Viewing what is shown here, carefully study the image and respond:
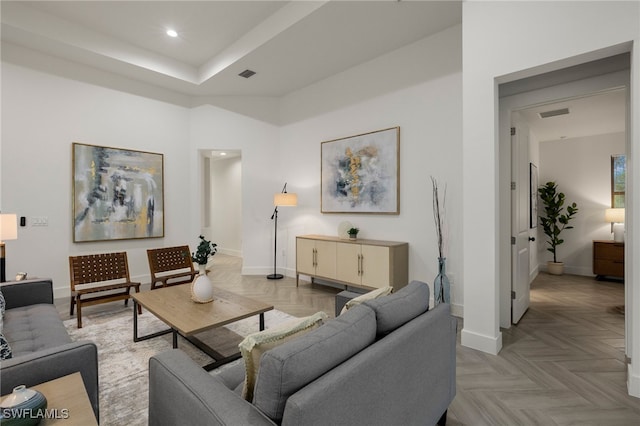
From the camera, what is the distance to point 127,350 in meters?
2.76

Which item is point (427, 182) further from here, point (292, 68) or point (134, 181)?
point (134, 181)

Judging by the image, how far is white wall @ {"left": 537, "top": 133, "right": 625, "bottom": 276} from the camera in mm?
5598

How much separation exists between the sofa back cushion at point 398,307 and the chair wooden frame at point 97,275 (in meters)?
3.16

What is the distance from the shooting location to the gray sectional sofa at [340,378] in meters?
0.99

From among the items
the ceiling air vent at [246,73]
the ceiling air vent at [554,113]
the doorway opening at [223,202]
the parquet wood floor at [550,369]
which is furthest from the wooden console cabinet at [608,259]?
the doorway opening at [223,202]

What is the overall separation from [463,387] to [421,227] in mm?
2104

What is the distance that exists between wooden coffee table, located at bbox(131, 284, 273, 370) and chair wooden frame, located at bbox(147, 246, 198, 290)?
43.4 inches

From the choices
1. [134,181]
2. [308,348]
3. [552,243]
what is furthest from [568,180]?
[134,181]

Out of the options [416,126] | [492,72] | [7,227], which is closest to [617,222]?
[416,126]

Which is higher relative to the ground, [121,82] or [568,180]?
[121,82]

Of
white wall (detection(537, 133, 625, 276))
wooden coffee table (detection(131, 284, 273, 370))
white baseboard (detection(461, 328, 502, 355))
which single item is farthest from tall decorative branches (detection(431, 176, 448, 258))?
white wall (detection(537, 133, 625, 276))

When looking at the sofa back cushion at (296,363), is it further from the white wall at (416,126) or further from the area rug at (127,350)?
the white wall at (416,126)

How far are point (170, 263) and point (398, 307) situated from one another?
383cm

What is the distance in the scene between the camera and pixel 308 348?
1068mm
